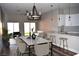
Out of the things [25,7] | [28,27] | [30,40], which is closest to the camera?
[25,7]

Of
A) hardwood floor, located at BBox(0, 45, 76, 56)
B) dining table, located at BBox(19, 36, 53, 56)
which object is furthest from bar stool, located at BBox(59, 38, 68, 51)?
dining table, located at BBox(19, 36, 53, 56)

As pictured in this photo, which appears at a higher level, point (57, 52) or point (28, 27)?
point (28, 27)

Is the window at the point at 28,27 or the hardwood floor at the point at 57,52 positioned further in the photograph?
the window at the point at 28,27

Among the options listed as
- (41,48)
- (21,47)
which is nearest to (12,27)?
(21,47)

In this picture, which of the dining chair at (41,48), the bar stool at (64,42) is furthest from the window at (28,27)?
the bar stool at (64,42)

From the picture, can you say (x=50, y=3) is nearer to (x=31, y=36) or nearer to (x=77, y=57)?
(x=31, y=36)

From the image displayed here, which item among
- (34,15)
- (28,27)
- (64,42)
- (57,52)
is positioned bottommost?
(57,52)

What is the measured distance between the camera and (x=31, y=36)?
2.35 metres

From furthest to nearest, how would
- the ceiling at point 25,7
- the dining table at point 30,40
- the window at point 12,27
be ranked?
the dining table at point 30,40, the window at point 12,27, the ceiling at point 25,7

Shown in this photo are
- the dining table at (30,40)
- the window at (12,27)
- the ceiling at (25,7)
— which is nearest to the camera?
the ceiling at (25,7)

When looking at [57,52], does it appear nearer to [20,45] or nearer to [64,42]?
[64,42]

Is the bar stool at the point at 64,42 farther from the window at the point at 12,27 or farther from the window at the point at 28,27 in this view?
the window at the point at 12,27

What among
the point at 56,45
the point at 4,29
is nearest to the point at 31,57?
the point at 56,45

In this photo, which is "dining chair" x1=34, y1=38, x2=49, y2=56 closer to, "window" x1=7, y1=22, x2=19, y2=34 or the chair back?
the chair back
